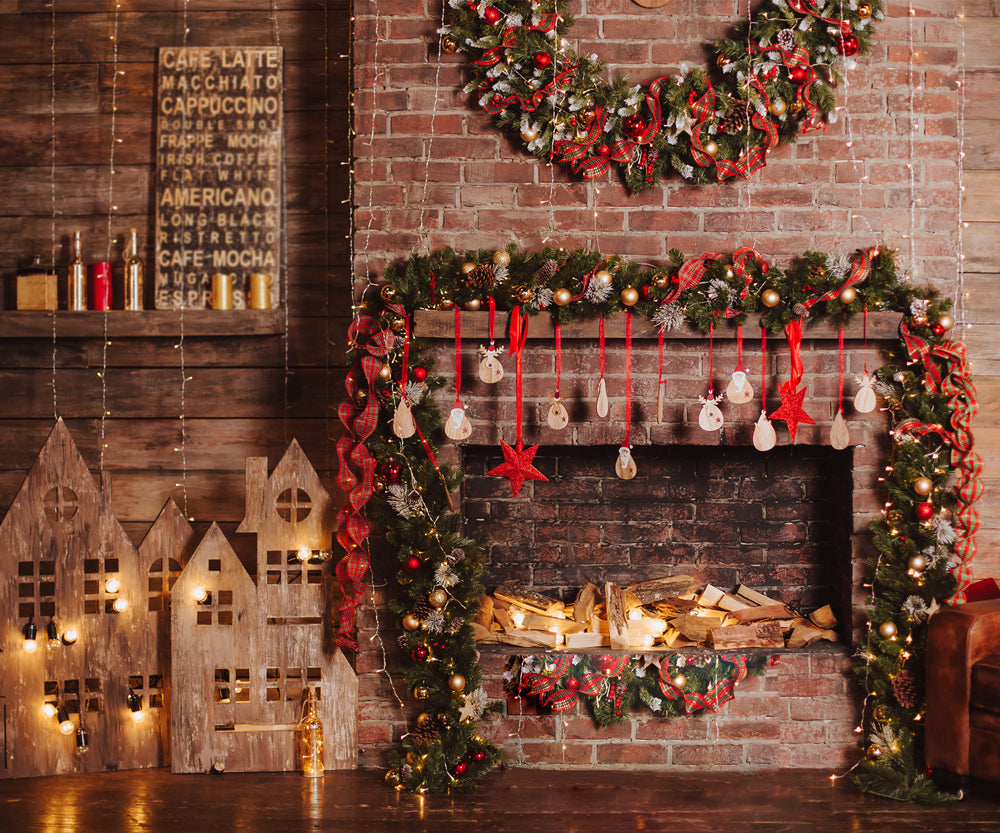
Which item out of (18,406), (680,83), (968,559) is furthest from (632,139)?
(18,406)

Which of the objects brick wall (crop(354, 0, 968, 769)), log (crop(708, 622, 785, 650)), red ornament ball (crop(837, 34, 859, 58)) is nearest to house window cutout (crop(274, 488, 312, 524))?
brick wall (crop(354, 0, 968, 769))

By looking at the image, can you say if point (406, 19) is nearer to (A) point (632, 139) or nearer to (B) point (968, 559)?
(A) point (632, 139)

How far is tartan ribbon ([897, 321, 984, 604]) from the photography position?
2490 mm

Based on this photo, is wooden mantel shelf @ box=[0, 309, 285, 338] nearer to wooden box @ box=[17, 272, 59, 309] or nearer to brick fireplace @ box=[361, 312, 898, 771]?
wooden box @ box=[17, 272, 59, 309]

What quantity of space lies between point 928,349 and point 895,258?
0.29 m

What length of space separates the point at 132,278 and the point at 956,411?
277 centimetres

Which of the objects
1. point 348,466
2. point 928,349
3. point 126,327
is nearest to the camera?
point 928,349

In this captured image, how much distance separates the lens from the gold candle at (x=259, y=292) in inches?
118

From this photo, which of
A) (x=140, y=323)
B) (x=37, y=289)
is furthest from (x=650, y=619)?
(x=37, y=289)

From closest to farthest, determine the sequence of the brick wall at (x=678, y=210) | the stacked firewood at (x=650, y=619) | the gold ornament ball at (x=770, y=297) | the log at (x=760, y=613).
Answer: the gold ornament ball at (x=770, y=297), the brick wall at (x=678, y=210), the stacked firewood at (x=650, y=619), the log at (x=760, y=613)

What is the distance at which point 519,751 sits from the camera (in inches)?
103

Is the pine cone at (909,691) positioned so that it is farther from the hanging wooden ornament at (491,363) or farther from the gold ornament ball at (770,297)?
the hanging wooden ornament at (491,363)

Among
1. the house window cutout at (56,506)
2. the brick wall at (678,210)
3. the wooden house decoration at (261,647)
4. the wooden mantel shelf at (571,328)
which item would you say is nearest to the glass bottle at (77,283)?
the house window cutout at (56,506)

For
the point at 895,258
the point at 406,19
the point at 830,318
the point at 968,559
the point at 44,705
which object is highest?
the point at 406,19
